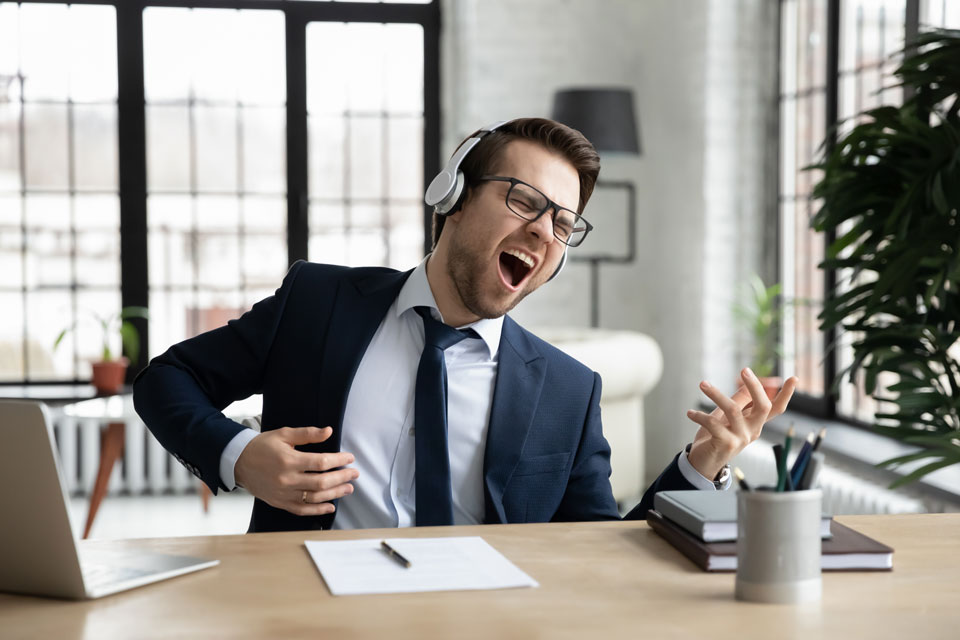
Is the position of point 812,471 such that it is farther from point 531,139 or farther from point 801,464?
point 531,139

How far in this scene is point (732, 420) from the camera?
54.4 inches

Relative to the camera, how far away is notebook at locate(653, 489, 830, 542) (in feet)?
3.88

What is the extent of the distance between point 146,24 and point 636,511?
15.1 feet

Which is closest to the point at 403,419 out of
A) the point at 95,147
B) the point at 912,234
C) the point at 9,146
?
the point at 912,234

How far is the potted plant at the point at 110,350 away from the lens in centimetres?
508

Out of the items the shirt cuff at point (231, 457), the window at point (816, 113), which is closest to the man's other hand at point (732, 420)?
the shirt cuff at point (231, 457)

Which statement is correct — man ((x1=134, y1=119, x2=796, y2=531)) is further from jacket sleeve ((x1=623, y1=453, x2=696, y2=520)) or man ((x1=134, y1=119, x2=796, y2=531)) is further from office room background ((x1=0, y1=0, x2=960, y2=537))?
office room background ((x1=0, y1=0, x2=960, y2=537))

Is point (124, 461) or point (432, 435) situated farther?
point (124, 461)

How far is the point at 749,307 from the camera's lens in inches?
188

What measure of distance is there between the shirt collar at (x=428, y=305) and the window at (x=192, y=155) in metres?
3.84

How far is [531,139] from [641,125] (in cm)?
402

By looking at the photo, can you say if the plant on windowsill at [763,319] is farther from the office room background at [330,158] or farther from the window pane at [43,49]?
the window pane at [43,49]

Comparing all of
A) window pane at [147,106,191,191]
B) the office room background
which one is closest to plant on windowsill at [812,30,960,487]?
the office room background

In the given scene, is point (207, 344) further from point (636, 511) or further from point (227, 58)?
point (227, 58)
